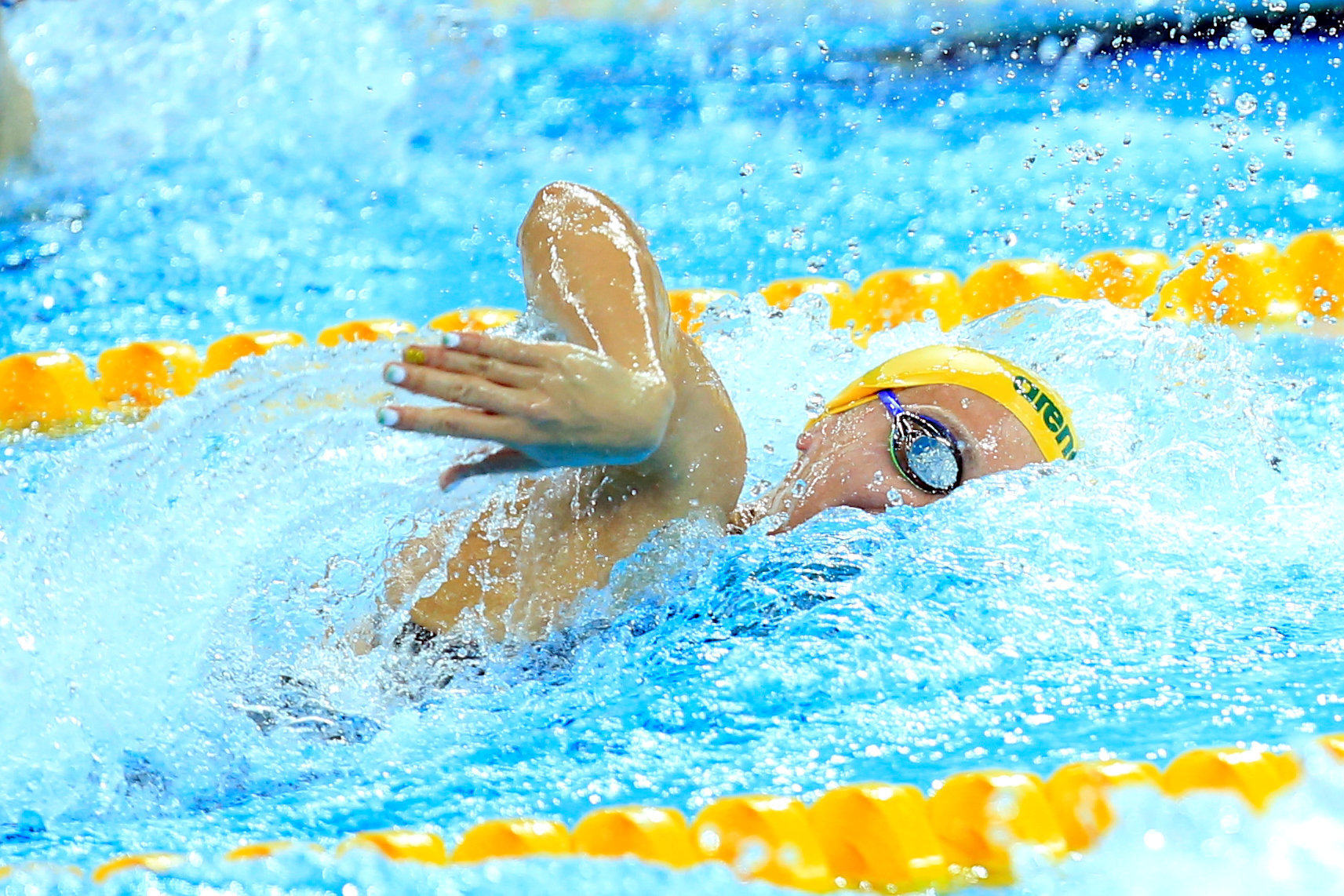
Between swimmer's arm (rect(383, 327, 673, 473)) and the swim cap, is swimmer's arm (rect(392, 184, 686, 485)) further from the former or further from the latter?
the swim cap

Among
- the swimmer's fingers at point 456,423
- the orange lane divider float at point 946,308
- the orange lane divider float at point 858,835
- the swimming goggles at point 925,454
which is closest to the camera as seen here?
the swimmer's fingers at point 456,423

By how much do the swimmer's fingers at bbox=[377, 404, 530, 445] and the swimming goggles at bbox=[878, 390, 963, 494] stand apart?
30.4 inches

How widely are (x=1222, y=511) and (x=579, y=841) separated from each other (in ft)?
4.25

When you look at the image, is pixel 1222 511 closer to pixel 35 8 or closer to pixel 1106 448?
pixel 1106 448

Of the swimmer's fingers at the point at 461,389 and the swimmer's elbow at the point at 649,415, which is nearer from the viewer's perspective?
the swimmer's fingers at the point at 461,389

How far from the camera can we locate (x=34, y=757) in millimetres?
1520

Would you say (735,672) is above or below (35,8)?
below

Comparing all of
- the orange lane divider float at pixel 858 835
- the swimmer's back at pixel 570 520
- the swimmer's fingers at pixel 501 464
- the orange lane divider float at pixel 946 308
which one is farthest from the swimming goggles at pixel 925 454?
the orange lane divider float at pixel 946 308

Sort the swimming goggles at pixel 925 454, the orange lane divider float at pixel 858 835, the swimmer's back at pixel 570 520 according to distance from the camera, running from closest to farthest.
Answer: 1. the orange lane divider float at pixel 858 835
2. the swimmer's back at pixel 570 520
3. the swimming goggles at pixel 925 454

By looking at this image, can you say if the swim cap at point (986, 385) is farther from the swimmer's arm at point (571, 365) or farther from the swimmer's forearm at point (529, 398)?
the swimmer's forearm at point (529, 398)

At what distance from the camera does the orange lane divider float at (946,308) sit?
2865mm

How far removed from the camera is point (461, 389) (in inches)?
44.2

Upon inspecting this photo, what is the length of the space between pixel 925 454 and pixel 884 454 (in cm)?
6

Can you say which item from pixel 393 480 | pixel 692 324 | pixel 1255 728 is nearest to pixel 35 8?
pixel 692 324
